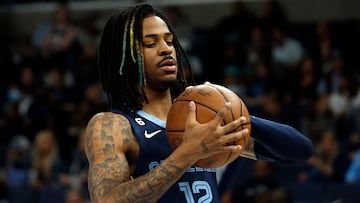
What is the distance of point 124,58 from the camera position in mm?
3732

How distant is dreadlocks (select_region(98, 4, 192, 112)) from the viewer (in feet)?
12.2

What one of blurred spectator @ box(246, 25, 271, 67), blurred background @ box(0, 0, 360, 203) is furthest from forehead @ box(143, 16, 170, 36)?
blurred spectator @ box(246, 25, 271, 67)

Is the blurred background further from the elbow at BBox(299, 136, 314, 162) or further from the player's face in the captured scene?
the player's face

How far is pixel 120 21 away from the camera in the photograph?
150 inches

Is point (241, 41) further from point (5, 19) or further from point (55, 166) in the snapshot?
point (5, 19)

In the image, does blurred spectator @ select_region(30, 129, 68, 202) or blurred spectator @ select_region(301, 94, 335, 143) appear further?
blurred spectator @ select_region(30, 129, 68, 202)

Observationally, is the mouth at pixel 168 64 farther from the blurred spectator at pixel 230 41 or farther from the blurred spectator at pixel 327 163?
the blurred spectator at pixel 230 41

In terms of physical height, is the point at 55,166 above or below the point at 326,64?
below

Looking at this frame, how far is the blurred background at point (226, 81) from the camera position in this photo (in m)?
8.61

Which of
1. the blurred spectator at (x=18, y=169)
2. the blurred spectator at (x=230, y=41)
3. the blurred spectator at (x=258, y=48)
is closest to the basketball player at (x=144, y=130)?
the blurred spectator at (x=18, y=169)

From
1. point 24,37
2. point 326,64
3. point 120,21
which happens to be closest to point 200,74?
point 326,64

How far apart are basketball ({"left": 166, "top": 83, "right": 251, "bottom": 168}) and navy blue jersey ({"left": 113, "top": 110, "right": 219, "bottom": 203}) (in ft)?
0.67

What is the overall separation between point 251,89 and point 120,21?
21.6 feet

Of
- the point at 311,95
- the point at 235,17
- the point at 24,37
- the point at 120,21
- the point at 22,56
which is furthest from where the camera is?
the point at 24,37
